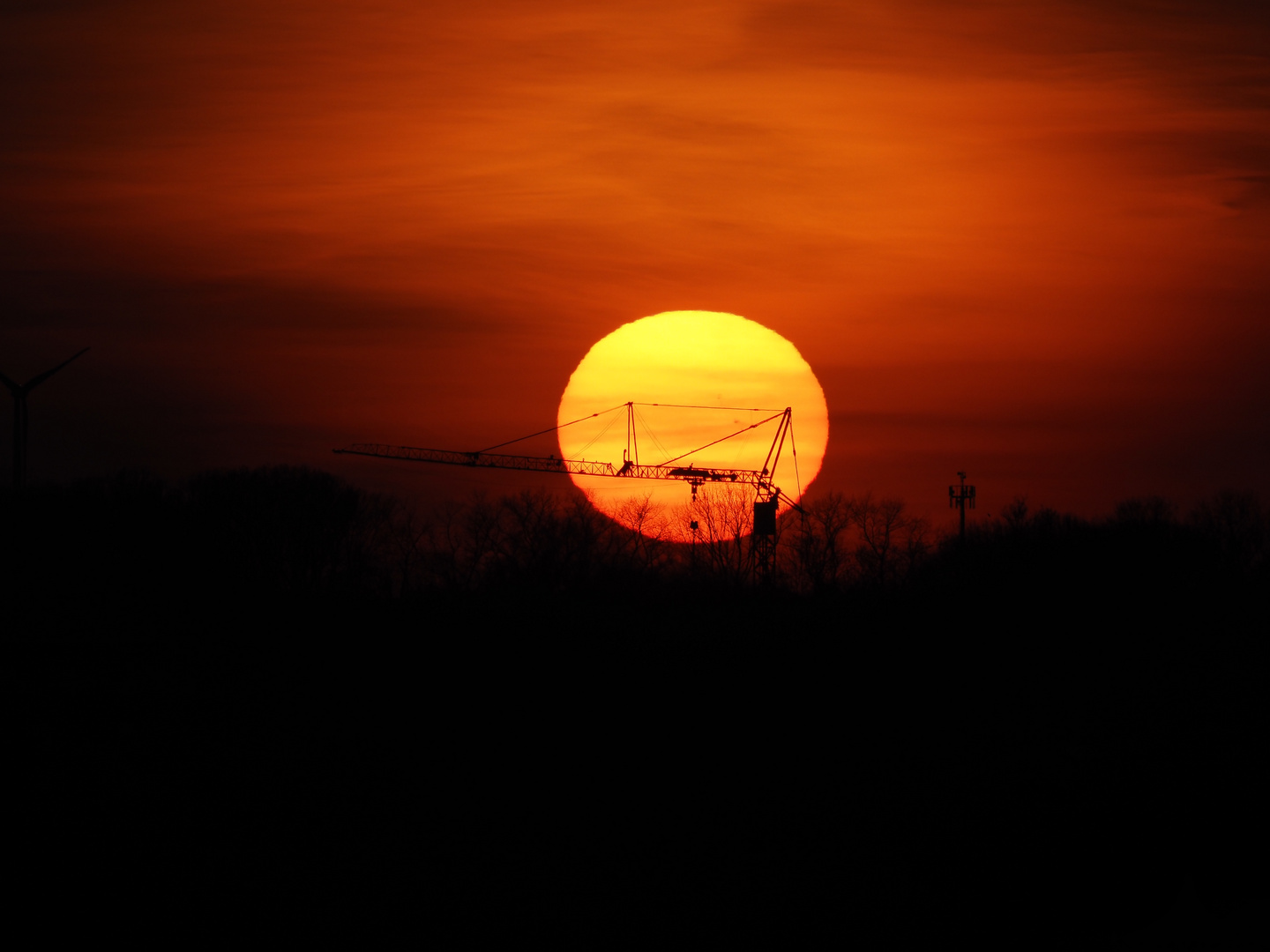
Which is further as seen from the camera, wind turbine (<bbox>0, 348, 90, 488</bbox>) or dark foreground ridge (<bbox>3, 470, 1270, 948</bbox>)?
wind turbine (<bbox>0, 348, 90, 488</bbox>)

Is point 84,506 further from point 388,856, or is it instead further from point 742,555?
point 388,856

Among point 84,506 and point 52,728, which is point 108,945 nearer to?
point 52,728

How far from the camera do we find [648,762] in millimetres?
47875

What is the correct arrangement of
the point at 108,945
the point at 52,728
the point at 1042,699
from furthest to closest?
1. the point at 1042,699
2. the point at 52,728
3. the point at 108,945

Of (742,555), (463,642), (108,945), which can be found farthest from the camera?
(742,555)

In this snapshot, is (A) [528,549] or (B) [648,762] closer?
(B) [648,762]

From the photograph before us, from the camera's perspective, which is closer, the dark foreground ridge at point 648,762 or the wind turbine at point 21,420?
the dark foreground ridge at point 648,762

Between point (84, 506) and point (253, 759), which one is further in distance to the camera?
point (84, 506)

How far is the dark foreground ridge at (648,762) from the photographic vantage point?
3534 centimetres

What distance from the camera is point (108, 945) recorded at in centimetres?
3259

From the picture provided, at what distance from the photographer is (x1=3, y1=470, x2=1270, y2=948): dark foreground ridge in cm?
3534

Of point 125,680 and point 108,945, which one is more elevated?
point 125,680

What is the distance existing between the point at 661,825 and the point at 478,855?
18.9 ft

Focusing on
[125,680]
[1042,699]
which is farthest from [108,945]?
[1042,699]
